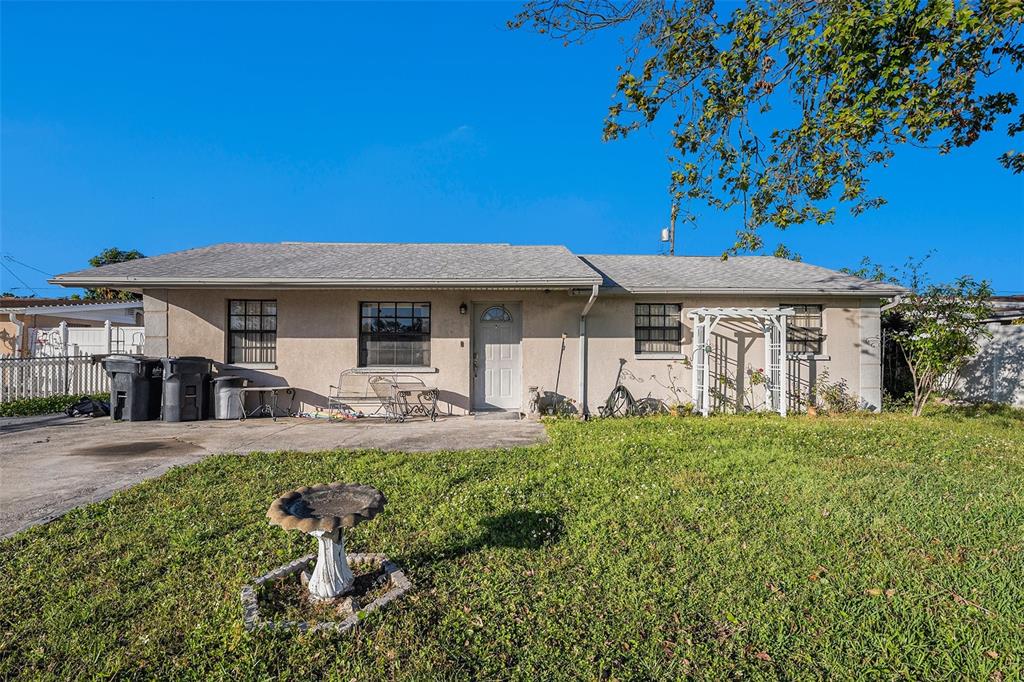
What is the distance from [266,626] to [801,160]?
7575 mm

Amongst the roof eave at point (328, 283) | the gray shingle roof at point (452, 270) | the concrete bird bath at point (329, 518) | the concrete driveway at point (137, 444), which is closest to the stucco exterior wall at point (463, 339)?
the gray shingle roof at point (452, 270)

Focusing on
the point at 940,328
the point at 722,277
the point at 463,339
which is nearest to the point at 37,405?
the point at 463,339

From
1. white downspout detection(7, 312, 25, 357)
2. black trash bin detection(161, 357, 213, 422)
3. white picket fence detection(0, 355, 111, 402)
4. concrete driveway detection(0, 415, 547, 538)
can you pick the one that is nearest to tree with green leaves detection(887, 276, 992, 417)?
concrete driveway detection(0, 415, 547, 538)

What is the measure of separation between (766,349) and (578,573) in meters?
8.00

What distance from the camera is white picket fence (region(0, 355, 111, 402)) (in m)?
9.14

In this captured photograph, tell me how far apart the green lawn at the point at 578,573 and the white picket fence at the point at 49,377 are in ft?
24.7

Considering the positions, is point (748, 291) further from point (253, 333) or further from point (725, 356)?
point (253, 333)

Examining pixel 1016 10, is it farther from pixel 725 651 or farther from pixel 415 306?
pixel 415 306

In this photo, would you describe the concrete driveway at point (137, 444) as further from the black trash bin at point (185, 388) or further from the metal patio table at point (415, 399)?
the metal patio table at point (415, 399)

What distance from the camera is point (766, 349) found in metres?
9.30

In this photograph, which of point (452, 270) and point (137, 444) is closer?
point (137, 444)

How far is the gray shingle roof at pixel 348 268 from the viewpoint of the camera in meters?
8.09

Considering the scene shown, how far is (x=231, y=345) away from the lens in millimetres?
9133

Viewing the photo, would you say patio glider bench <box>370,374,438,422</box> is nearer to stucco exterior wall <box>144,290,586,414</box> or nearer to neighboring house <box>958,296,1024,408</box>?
stucco exterior wall <box>144,290,586,414</box>
